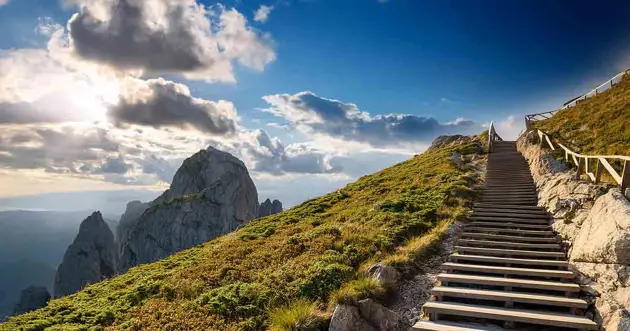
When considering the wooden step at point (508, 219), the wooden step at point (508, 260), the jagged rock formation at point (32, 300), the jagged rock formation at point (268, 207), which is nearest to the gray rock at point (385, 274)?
the wooden step at point (508, 260)

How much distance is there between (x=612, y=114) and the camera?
1000 inches

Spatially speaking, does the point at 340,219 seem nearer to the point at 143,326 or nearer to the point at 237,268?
the point at 237,268

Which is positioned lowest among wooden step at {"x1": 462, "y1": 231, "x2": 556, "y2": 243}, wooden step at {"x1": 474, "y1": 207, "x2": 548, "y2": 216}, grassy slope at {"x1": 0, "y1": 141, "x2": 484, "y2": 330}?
grassy slope at {"x1": 0, "y1": 141, "x2": 484, "y2": 330}

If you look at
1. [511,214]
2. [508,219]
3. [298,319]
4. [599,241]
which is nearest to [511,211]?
[511,214]

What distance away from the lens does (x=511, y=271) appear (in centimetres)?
978

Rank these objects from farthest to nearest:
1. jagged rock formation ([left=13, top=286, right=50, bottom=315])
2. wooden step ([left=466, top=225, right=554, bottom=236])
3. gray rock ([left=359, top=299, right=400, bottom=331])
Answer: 1. jagged rock formation ([left=13, top=286, right=50, bottom=315])
2. wooden step ([left=466, top=225, right=554, bottom=236])
3. gray rock ([left=359, top=299, right=400, bottom=331])

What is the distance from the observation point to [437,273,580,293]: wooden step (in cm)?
838

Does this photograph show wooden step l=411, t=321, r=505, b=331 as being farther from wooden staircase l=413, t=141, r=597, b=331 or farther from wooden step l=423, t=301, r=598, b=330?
wooden step l=423, t=301, r=598, b=330

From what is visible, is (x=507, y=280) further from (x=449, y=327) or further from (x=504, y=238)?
(x=504, y=238)

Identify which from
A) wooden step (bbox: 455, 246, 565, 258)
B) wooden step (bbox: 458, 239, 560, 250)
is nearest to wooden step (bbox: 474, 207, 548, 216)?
wooden step (bbox: 458, 239, 560, 250)

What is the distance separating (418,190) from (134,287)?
16243 mm

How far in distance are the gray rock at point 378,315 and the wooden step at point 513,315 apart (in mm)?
811

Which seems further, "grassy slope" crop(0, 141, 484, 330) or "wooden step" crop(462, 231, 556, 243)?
"wooden step" crop(462, 231, 556, 243)

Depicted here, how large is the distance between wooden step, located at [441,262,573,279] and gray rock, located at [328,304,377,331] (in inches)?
150
